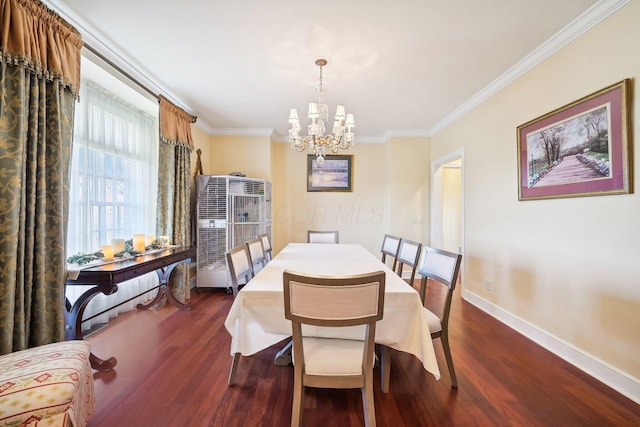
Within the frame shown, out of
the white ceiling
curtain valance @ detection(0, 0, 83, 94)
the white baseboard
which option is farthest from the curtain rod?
the white baseboard

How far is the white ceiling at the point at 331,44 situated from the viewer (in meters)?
1.74

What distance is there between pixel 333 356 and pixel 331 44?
7.32 feet

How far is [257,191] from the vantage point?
4039 millimetres

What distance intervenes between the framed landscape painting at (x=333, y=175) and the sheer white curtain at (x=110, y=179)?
8.00 feet

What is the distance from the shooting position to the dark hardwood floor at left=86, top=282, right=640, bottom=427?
1.41 meters

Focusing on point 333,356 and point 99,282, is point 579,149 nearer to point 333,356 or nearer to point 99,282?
point 333,356

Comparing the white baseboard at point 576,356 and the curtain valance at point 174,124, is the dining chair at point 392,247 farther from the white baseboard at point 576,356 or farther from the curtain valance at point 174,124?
the curtain valance at point 174,124

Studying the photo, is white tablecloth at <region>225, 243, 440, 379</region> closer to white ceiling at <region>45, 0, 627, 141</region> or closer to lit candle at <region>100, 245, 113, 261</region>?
lit candle at <region>100, 245, 113, 261</region>

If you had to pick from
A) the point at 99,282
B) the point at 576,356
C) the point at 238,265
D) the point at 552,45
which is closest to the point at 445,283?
the point at 576,356

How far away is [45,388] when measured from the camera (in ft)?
3.45

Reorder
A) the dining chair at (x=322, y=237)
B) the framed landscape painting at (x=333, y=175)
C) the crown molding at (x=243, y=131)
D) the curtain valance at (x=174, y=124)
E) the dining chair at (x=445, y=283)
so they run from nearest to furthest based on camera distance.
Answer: the dining chair at (x=445, y=283) → the curtain valance at (x=174, y=124) → the dining chair at (x=322, y=237) → the crown molding at (x=243, y=131) → the framed landscape painting at (x=333, y=175)

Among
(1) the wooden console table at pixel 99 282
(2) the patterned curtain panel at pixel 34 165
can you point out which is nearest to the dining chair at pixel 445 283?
(1) the wooden console table at pixel 99 282

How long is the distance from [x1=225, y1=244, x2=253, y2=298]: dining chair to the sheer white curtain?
1570 mm

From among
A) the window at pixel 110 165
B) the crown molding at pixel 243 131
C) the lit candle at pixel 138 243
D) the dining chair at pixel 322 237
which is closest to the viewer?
the window at pixel 110 165
